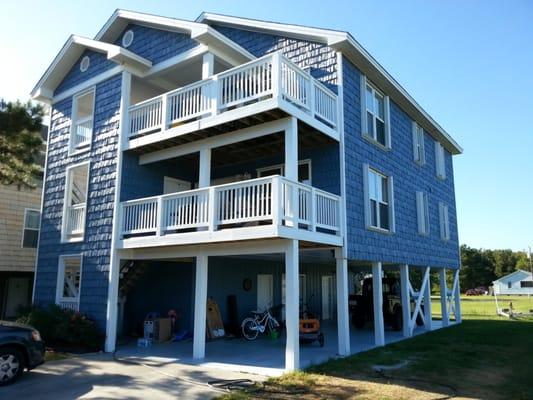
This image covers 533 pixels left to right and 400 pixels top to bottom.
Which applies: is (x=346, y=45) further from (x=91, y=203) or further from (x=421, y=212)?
(x=91, y=203)

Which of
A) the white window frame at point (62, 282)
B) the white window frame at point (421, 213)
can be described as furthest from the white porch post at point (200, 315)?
the white window frame at point (421, 213)

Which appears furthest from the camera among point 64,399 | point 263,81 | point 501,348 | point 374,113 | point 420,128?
point 420,128

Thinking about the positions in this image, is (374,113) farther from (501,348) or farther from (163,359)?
(163,359)

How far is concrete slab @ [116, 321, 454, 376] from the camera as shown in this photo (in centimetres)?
1002

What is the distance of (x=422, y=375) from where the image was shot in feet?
30.2

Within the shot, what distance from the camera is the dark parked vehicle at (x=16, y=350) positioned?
8211 millimetres

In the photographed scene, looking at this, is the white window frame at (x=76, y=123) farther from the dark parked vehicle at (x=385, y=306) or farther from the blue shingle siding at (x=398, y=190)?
the dark parked vehicle at (x=385, y=306)

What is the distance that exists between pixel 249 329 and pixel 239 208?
20.2ft

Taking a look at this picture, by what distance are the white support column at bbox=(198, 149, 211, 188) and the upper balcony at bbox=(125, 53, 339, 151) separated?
20.0 inches

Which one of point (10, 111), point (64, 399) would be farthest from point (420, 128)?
point (64, 399)

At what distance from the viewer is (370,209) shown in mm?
13156

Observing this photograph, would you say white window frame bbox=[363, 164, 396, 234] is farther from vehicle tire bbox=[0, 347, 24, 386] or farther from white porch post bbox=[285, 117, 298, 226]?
vehicle tire bbox=[0, 347, 24, 386]

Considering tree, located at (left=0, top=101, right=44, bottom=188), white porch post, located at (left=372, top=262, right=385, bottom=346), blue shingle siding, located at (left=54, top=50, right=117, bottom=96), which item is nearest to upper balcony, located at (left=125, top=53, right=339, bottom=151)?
blue shingle siding, located at (left=54, top=50, right=117, bottom=96)

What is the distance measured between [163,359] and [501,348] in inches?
370
